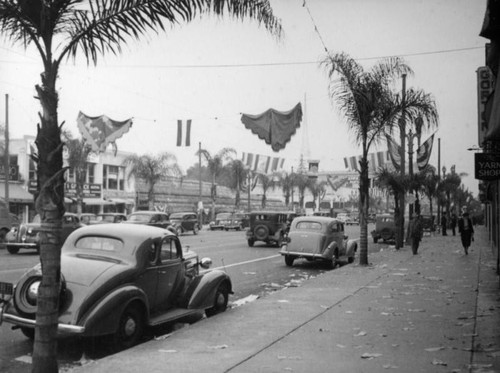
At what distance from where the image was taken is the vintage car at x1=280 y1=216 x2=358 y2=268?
17.0 m

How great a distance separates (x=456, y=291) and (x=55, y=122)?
355 inches

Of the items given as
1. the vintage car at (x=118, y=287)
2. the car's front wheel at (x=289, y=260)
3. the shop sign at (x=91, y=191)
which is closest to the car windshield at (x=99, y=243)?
the vintage car at (x=118, y=287)

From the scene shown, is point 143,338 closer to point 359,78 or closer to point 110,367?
point 110,367

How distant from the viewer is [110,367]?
5523mm

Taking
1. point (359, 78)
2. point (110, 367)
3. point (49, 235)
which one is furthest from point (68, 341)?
point (359, 78)

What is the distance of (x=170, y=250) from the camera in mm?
8164

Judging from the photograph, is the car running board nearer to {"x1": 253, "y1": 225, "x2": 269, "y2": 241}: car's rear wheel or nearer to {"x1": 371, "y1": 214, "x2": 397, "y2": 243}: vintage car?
{"x1": 253, "y1": 225, "x2": 269, "y2": 241}: car's rear wheel

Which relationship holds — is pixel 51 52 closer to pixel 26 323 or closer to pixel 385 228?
pixel 26 323

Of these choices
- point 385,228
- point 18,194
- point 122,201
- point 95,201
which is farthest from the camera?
point 122,201

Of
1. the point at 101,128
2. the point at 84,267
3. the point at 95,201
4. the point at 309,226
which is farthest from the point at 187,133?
the point at 95,201

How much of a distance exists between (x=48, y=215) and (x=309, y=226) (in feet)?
44.9

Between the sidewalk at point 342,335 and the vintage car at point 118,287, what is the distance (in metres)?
0.43

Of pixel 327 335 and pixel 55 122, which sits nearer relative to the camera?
pixel 55 122

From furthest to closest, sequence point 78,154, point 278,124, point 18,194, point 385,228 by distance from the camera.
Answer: point 18,194 → point 78,154 → point 385,228 → point 278,124
